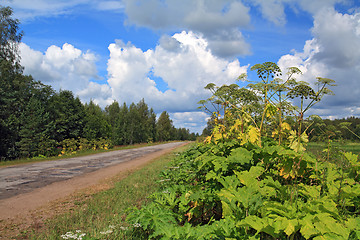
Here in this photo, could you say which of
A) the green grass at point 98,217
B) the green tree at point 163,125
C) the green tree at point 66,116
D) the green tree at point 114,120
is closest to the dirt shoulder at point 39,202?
the green grass at point 98,217

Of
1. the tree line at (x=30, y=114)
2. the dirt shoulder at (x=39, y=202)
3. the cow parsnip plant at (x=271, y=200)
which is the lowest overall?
the dirt shoulder at (x=39, y=202)

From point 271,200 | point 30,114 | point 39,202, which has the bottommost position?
point 39,202

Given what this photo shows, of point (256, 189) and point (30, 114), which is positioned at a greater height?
point (30, 114)

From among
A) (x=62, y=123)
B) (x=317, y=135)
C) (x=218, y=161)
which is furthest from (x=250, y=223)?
(x=62, y=123)

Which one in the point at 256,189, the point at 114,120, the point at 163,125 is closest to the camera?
the point at 256,189

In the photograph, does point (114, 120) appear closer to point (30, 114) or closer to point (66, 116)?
point (66, 116)

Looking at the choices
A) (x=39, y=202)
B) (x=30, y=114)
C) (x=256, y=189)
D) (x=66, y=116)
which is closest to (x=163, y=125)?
(x=66, y=116)

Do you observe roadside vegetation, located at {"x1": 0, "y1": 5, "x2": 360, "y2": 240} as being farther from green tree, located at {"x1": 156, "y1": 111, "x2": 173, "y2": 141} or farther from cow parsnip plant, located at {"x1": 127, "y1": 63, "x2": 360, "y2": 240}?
green tree, located at {"x1": 156, "y1": 111, "x2": 173, "y2": 141}

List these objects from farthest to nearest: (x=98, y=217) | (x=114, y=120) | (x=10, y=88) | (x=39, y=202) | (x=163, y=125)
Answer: (x=163, y=125) < (x=114, y=120) < (x=10, y=88) < (x=39, y=202) < (x=98, y=217)

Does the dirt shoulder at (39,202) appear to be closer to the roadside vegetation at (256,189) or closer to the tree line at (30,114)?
the roadside vegetation at (256,189)

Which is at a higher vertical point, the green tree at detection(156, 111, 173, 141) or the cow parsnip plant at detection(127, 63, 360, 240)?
the green tree at detection(156, 111, 173, 141)

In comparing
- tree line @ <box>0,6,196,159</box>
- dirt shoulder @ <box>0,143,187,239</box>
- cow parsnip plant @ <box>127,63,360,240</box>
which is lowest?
dirt shoulder @ <box>0,143,187,239</box>

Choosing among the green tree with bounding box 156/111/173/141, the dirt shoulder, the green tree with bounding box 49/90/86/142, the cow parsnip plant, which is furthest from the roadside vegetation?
the green tree with bounding box 156/111/173/141

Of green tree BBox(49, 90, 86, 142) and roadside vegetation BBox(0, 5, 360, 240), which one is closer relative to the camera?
roadside vegetation BBox(0, 5, 360, 240)
